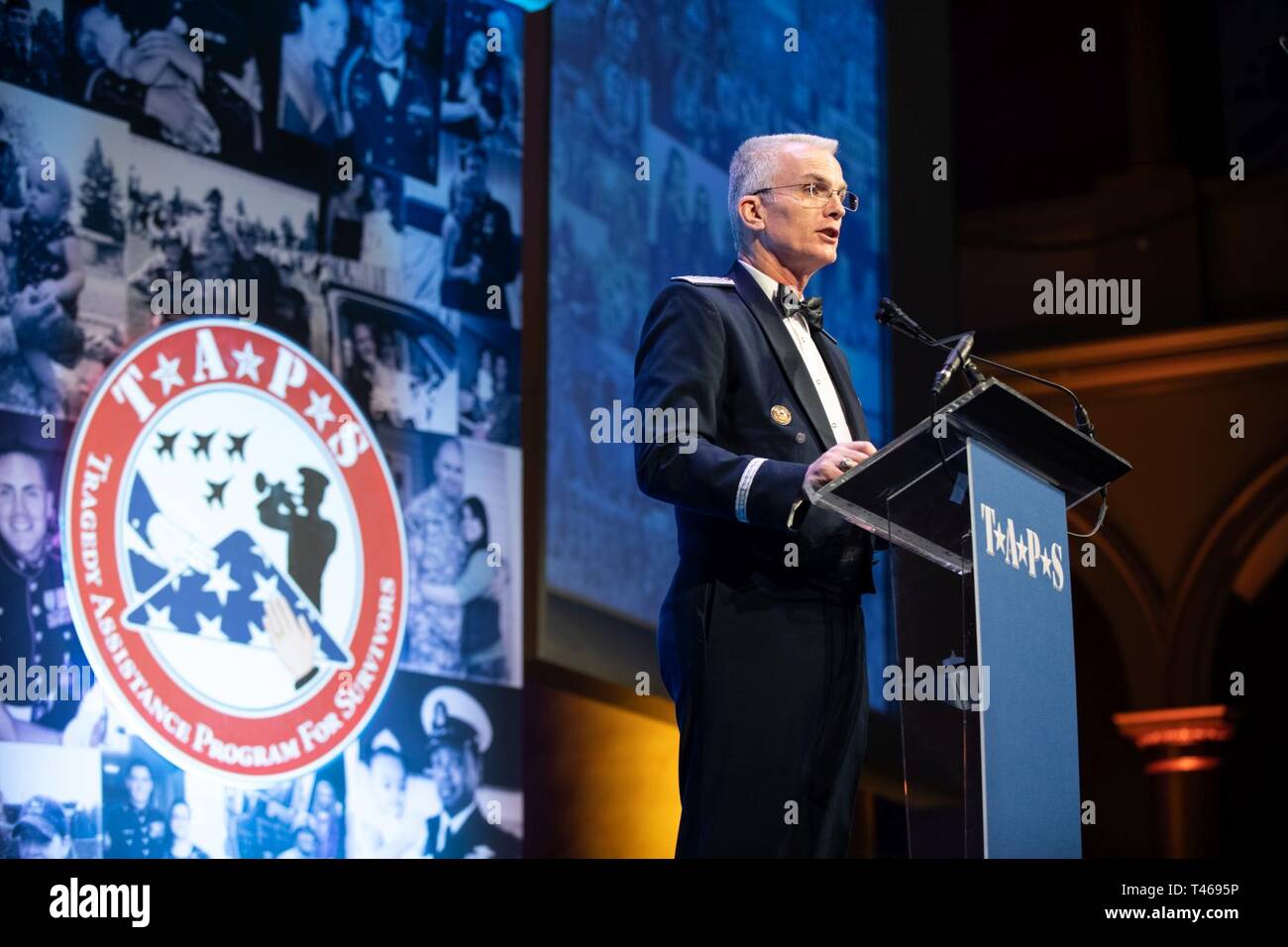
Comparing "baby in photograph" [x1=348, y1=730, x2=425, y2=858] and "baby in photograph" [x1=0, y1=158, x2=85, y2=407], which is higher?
"baby in photograph" [x1=0, y1=158, x2=85, y2=407]

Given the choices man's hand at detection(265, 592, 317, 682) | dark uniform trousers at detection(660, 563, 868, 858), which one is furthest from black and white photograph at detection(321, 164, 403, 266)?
dark uniform trousers at detection(660, 563, 868, 858)

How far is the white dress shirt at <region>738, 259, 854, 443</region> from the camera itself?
10.0 ft

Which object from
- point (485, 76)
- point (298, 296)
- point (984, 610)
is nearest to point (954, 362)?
point (984, 610)

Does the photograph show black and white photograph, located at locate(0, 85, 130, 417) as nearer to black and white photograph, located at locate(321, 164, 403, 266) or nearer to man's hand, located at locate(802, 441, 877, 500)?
black and white photograph, located at locate(321, 164, 403, 266)

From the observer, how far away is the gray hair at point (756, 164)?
3.11m

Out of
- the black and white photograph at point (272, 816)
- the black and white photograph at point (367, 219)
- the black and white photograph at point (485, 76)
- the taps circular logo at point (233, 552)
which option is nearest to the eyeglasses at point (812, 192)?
the taps circular logo at point (233, 552)

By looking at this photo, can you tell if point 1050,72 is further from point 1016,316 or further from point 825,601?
point 825,601

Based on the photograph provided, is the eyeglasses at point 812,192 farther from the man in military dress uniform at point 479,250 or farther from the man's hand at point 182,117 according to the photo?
the man in military dress uniform at point 479,250

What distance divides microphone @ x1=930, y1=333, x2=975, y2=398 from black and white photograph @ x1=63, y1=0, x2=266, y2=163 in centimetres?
262

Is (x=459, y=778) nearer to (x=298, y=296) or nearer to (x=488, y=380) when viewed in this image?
(x=488, y=380)

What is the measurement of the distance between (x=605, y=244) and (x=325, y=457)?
143 cm

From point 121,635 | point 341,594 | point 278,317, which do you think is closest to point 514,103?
point 278,317

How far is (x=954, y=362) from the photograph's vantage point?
274 centimetres
